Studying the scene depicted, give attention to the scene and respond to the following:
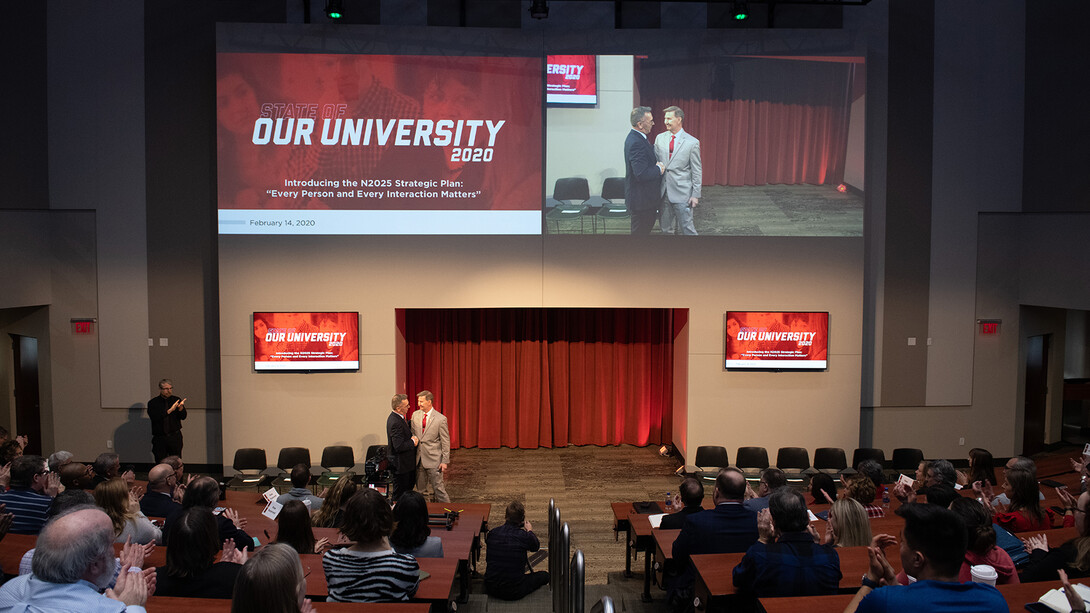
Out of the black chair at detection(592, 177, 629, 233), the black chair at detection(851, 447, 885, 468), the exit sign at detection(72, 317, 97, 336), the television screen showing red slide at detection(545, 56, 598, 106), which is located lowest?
the black chair at detection(851, 447, 885, 468)

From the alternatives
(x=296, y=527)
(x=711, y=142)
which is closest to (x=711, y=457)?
(x=711, y=142)

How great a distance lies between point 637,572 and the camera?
6320 mm

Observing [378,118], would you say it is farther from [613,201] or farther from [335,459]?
[335,459]

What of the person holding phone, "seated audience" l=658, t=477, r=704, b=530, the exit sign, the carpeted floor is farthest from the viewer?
the exit sign

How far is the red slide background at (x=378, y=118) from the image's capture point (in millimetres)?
8898

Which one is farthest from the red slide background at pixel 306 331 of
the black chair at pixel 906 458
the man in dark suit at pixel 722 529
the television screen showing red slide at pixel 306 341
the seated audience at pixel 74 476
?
the black chair at pixel 906 458

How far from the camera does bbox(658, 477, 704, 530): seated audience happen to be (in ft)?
16.4

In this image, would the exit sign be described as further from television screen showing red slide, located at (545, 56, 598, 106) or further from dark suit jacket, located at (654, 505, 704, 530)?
dark suit jacket, located at (654, 505, 704, 530)

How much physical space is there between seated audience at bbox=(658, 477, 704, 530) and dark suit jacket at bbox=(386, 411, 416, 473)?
323cm

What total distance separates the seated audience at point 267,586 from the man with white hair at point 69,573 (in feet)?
0.97

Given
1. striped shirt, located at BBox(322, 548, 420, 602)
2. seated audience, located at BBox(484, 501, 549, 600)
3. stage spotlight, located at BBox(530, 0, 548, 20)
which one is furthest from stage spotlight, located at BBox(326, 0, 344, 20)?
striped shirt, located at BBox(322, 548, 420, 602)

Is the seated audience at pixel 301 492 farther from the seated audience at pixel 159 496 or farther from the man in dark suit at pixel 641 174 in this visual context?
the man in dark suit at pixel 641 174

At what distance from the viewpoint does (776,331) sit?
369 inches

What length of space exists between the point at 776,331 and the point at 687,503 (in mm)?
4848
